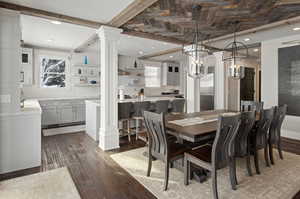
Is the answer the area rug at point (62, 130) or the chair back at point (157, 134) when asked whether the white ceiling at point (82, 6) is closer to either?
the chair back at point (157, 134)

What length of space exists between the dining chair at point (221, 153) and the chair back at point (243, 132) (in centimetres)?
26

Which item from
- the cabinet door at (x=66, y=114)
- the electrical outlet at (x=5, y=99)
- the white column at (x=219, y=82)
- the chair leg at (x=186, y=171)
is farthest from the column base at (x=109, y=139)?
the white column at (x=219, y=82)

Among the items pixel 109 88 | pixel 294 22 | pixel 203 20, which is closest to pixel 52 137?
pixel 109 88

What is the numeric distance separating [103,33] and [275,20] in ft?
11.0

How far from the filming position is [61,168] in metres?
2.64

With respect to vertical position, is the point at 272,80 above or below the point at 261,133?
above

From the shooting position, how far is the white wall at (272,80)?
416cm

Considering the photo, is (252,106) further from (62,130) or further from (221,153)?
(62,130)

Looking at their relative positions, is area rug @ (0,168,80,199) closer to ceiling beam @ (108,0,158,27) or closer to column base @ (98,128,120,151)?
column base @ (98,128,120,151)

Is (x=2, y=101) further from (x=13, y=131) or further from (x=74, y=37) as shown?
(x=74, y=37)

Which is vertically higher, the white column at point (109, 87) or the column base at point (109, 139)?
the white column at point (109, 87)

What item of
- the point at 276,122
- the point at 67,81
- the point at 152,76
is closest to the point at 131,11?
the point at 276,122

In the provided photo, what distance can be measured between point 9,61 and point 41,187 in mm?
1912

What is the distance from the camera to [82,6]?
261 centimetres
